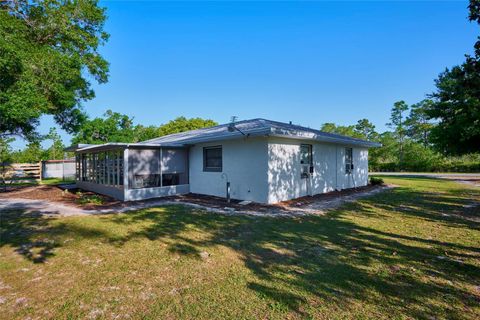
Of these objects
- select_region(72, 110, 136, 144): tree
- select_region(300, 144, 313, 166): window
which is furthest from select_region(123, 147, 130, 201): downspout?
select_region(72, 110, 136, 144): tree

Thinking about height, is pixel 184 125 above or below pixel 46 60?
above

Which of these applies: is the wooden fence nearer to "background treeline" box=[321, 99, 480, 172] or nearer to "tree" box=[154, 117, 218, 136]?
"tree" box=[154, 117, 218, 136]

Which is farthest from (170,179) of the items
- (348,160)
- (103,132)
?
(103,132)

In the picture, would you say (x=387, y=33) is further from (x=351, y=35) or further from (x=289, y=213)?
(x=289, y=213)

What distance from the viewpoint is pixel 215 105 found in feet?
80.7

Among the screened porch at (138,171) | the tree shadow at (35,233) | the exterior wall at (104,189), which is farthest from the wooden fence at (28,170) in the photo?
the tree shadow at (35,233)

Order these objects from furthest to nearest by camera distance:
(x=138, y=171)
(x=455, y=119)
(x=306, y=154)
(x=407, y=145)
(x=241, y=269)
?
(x=407, y=145)
(x=306, y=154)
(x=138, y=171)
(x=455, y=119)
(x=241, y=269)

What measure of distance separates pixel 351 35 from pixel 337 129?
106 ft

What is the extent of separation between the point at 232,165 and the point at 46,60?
1018 cm

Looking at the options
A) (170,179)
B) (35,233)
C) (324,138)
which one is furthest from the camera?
(170,179)

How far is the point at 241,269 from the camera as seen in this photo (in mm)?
3668

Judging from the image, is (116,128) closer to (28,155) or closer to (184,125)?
(184,125)

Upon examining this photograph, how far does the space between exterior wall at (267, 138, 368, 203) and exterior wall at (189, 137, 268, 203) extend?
0.33 m

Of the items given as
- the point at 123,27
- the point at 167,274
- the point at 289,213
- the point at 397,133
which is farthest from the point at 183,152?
the point at 397,133
